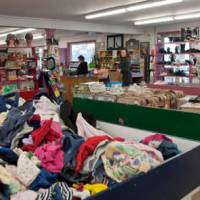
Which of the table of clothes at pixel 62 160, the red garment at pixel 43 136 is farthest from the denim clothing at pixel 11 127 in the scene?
the red garment at pixel 43 136

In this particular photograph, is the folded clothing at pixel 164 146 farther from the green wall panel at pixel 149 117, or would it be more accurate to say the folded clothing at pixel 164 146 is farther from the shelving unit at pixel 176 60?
the shelving unit at pixel 176 60

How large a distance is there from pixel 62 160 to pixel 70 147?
15 centimetres

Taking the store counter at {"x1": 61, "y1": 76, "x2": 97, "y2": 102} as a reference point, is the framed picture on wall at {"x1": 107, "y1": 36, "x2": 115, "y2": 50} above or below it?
above

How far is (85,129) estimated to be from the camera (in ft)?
8.50

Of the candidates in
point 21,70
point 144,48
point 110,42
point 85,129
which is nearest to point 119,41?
point 110,42

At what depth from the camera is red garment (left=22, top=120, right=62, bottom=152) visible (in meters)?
2.16

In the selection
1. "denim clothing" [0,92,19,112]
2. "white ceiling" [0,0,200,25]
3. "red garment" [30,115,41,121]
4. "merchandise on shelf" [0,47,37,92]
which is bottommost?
"red garment" [30,115,41,121]

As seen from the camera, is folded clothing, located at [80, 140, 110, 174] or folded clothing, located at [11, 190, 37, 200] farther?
folded clothing, located at [80, 140, 110, 174]

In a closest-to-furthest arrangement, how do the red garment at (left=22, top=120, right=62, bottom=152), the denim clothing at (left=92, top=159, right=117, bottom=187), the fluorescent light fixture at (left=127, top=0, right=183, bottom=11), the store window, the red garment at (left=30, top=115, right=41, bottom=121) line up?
the denim clothing at (left=92, top=159, right=117, bottom=187), the red garment at (left=22, top=120, right=62, bottom=152), the red garment at (left=30, top=115, right=41, bottom=121), the fluorescent light fixture at (left=127, top=0, right=183, bottom=11), the store window

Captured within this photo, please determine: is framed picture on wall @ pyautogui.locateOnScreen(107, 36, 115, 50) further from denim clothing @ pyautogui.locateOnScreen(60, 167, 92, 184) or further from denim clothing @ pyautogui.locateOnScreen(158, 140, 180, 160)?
denim clothing @ pyautogui.locateOnScreen(60, 167, 92, 184)

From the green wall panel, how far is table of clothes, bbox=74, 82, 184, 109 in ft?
0.31

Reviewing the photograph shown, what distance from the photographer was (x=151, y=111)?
3.36 metres

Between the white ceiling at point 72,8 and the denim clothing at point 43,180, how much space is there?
21.5 ft

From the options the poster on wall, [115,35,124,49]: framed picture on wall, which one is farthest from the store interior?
[115,35,124,49]: framed picture on wall
